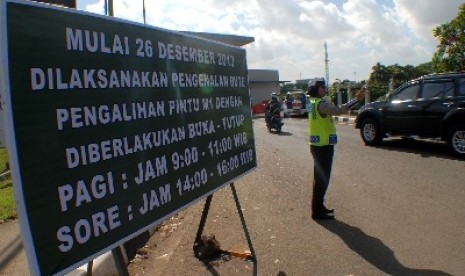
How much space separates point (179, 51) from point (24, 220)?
191 centimetres

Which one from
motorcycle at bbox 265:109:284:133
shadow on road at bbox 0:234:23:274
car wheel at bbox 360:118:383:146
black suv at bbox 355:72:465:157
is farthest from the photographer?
motorcycle at bbox 265:109:284:133

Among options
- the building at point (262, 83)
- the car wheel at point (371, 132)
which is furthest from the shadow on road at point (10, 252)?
the building at point (262, 83)

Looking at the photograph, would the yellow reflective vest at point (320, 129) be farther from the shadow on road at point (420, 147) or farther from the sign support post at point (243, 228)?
the shadow on road at point (420, 147)

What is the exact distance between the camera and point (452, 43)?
16656mm

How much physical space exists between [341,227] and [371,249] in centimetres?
81

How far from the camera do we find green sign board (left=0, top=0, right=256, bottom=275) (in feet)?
7.29

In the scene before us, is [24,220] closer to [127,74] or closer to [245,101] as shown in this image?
[127,74]

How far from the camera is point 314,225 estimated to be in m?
5.68

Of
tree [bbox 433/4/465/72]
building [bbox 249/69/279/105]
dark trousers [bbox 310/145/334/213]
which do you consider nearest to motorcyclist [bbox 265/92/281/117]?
tree [bbox 433/4/465/72]

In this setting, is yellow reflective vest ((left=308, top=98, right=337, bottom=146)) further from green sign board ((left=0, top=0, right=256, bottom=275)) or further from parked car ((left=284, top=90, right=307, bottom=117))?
parked car ((left=284, top=90, right=307, bottom=117))

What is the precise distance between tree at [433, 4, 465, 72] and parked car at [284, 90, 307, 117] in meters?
12.6

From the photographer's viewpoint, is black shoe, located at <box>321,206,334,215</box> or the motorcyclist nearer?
black shoe, located at <box>321,206,334,215</box>

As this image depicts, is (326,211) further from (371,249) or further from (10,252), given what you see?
(10,252)

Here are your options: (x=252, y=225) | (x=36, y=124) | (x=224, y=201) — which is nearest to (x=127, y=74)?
(x=36, y=124)
